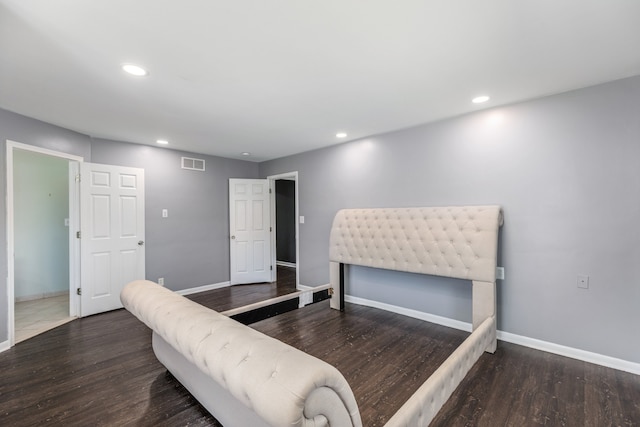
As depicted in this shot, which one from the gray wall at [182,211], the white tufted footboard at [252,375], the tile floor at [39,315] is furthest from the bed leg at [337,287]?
the tile floor at [39,315]

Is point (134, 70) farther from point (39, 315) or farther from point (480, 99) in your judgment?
point (39, 315)

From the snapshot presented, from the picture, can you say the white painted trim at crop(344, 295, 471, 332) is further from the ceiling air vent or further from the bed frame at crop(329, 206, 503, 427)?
the ceiling air vent

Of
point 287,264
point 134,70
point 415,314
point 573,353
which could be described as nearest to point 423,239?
point 415,314

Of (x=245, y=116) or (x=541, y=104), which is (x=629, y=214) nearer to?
(x=541, y=104)

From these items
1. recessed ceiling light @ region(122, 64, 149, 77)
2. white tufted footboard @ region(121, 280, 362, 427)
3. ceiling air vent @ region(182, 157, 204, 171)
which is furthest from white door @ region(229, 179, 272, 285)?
white tufted footboard @ region(121, 280, 362, 427)

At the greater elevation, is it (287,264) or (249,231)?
(249,231)

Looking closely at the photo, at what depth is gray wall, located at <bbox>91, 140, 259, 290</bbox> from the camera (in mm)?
4512

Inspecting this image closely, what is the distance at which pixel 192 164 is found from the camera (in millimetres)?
5078

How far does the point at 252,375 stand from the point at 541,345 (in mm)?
3118

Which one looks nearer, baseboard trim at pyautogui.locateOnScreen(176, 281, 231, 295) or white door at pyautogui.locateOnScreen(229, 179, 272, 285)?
baseboard trim at pyautogui.locateOnScreen(176, 281, 231, 295)

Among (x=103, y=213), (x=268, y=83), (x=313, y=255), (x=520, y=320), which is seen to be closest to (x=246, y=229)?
(x=313, y=255)

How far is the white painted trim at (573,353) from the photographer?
2.45 meters

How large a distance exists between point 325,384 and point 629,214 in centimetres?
305

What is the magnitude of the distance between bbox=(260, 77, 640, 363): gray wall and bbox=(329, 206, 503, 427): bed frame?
33 centimetres
